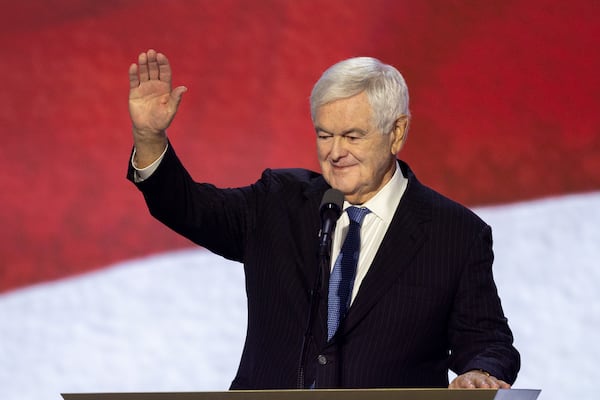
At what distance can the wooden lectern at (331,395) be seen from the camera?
1.56m

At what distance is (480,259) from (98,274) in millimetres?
1611

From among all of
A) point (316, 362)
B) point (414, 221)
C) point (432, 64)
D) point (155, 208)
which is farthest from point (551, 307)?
point (155, 208)

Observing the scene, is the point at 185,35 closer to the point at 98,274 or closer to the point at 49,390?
the point at 98,274

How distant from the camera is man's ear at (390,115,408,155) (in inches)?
94.4

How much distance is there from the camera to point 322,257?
1912mm

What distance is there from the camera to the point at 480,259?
2.35m

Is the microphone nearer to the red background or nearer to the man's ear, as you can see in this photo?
the man's ear

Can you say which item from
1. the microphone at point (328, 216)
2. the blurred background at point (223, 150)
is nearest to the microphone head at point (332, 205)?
the microphone at point (328, 216)

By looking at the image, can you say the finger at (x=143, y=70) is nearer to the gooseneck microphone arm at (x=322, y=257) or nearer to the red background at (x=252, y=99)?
the gooseneck microphone arm at (x=322, y=257)

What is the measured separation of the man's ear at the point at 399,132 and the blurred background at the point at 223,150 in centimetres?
113

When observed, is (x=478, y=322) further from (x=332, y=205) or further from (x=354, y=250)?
(x=332, y=205)

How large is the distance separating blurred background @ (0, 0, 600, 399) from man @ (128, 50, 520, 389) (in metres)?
1.08

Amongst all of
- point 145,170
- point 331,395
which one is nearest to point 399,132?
point 145,170

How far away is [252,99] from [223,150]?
8.6 inches
